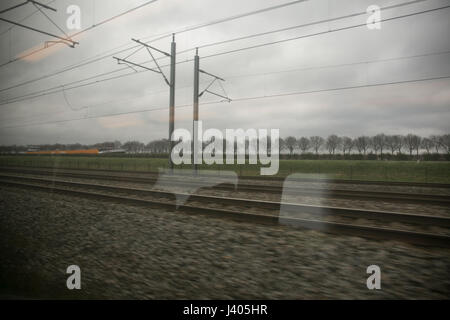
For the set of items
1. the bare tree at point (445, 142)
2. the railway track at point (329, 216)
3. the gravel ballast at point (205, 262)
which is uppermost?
the bare tree at point (445, 142)

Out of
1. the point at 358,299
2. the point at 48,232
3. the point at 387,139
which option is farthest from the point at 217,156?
the point at 387,139

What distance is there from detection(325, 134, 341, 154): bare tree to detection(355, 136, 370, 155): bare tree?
6.12 m

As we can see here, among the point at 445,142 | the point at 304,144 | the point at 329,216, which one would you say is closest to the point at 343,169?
the point at 329,216

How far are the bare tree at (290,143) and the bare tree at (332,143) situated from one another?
13.7 meters

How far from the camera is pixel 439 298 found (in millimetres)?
2881

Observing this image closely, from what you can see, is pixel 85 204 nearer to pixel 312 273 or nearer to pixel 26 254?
pixel 26 254

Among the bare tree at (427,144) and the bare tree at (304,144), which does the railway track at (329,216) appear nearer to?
the bare tree at (427,144)

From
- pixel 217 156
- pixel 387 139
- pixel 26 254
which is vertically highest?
pixel 387 139

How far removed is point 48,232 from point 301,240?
230 inches

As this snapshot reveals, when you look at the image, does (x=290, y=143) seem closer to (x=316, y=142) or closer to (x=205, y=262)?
(x=316, y=142)

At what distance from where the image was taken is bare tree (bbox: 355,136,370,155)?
7864 centimetres

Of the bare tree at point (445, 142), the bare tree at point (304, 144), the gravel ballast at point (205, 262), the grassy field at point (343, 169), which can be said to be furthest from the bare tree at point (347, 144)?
the gravel ballast at point (205, 262)

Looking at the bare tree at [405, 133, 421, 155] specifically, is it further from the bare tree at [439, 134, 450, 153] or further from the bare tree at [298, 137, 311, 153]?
the bare tree at [298, 137, 311, 153]

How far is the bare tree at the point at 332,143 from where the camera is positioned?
80.2 meters
